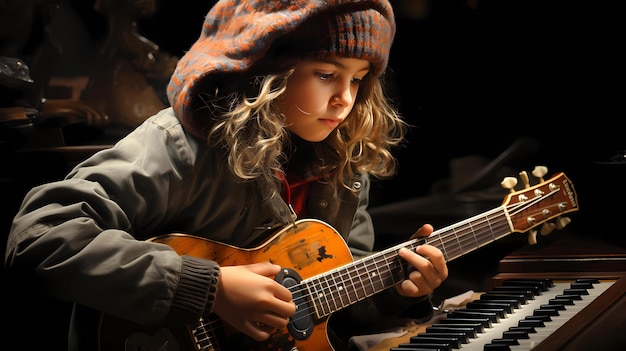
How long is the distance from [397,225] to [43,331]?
50.8 inches

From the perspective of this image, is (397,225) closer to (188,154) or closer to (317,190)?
(317,190)

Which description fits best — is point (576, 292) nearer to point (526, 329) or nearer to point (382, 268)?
point (526, 329)

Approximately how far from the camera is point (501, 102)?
8.73 feet

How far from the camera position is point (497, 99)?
266 centimetres

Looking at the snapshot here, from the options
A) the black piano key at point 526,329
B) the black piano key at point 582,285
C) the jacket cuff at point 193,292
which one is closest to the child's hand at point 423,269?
the black piano key at point 526,329

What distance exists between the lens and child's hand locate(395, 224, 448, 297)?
1896 millimetres

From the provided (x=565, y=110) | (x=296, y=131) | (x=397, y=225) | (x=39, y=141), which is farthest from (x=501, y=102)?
(x=39, y=141)

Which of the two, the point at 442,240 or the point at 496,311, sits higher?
the point at 442,240

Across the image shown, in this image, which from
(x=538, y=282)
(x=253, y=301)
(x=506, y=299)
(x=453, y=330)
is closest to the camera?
(x=253, y=301)

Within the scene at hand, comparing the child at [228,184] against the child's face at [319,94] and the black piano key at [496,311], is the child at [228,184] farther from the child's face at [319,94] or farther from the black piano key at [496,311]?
the black piano key at [496,311]

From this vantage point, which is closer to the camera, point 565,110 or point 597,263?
point 597,263

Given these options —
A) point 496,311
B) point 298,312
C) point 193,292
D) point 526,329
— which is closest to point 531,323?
point 526,329

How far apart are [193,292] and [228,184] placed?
13.2 inches

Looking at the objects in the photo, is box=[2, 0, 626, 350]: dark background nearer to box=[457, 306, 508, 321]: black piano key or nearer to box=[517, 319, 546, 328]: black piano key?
box=[457, 306, 508, 321]: black piano key
